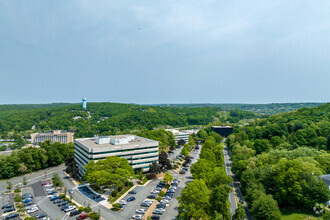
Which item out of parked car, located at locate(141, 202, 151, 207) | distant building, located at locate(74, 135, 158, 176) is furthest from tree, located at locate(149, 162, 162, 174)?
parked car, located at locate(141, 202, 151, 207)

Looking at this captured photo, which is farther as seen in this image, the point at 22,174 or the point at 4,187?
the point at 22,174

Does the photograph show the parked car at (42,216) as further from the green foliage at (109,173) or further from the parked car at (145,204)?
the parked car at (145,204)

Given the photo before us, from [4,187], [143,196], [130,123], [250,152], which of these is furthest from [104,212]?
[130,123]

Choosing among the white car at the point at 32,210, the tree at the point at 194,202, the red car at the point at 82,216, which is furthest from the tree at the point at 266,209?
the white car at the point at 32,210

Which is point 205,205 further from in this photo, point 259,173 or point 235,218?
point 259,173

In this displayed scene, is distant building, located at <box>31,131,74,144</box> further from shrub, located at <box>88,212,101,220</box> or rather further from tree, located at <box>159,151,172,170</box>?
shrub, located at <box>88,212,101,220</box>

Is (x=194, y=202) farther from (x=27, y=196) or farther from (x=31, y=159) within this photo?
(x=31, y=159)

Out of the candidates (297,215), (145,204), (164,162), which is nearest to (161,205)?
(145,204)
